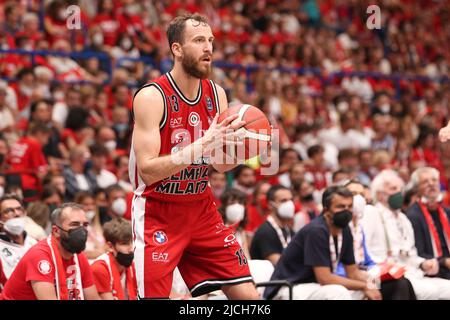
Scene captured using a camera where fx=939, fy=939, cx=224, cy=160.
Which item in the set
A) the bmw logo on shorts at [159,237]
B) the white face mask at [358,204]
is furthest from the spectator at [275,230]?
the bmw logo on shorts at [159,237]

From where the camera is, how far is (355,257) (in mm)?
8531

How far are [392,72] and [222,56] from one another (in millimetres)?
4673

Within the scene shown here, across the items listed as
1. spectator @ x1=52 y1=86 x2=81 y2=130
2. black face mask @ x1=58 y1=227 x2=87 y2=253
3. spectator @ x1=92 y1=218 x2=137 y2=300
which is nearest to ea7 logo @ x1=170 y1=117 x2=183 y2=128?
black face mask @ x1=58 y1=227 x2=87 y2=253

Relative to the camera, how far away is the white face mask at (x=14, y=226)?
7613 millimetres

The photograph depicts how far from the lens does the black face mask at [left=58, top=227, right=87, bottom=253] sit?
690cm

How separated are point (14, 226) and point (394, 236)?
12.0 ft

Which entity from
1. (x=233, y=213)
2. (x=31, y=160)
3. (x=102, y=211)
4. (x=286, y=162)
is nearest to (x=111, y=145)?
(x=31, y=160)

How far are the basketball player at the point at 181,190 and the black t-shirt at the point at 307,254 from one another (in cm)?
206

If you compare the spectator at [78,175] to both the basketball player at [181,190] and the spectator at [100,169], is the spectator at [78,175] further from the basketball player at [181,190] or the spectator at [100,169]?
the basketball player at [181,190]

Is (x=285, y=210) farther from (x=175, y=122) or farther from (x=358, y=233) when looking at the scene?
(x=175, y=122)

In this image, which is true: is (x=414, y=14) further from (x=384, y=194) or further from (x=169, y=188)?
(x=169, y=188)

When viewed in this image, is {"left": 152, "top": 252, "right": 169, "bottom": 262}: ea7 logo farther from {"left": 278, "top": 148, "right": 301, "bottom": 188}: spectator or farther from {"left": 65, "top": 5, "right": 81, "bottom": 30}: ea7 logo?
{"left": 65, "top": 5, "right": 81, "bottom": 30}: ea7 logo

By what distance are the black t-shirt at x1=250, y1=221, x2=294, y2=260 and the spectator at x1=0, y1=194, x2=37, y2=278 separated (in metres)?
2.18

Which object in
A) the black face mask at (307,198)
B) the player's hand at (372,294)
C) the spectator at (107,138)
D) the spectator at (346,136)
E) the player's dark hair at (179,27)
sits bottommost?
the player's hand at (372,294)
